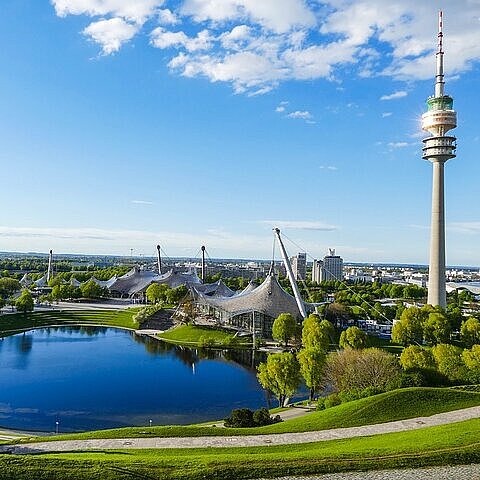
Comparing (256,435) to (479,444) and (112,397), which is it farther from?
(112,397)

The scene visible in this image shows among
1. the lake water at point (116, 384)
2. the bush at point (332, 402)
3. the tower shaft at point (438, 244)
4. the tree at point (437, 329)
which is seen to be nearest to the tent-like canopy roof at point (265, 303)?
the lake water at point (116, 384)

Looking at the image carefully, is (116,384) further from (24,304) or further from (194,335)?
(24,304)

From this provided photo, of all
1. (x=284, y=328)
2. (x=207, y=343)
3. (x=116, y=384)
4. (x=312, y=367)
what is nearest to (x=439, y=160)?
(x=284, y=328)

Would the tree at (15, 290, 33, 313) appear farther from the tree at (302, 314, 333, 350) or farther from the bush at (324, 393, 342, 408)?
the bush at (324, 393, 342, 408)

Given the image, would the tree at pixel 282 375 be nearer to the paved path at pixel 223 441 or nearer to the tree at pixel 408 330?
the paved path at pixel 223 441

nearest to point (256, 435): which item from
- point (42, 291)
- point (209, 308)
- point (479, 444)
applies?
point (479, 444)

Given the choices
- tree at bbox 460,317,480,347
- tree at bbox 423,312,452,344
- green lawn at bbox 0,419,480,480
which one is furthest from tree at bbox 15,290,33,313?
Answer: green lawn at bbox 0,419,480,480
